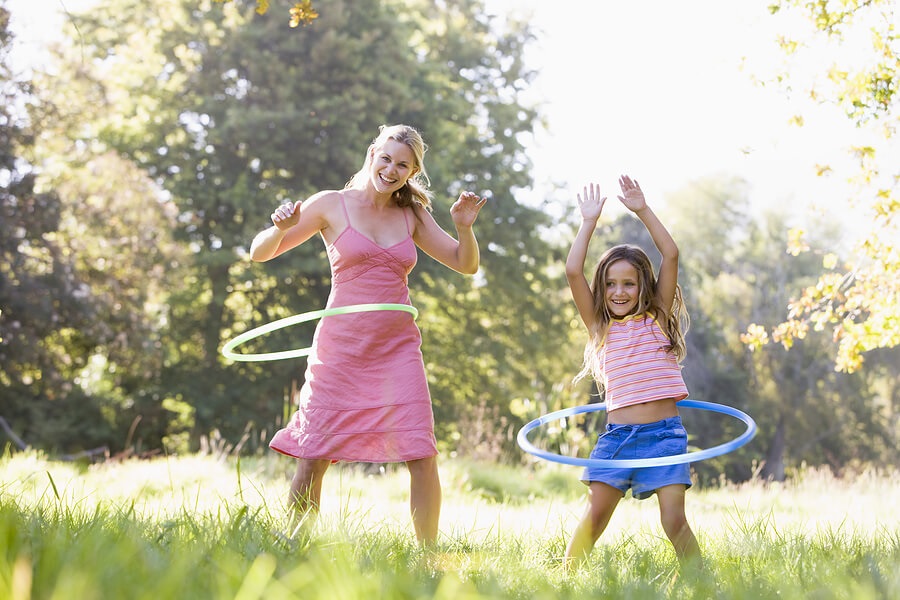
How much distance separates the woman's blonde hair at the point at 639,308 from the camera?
390 centimetres

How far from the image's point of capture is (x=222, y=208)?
1778cm

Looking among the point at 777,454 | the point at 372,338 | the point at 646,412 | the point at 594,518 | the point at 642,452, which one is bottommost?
the point at 777,454

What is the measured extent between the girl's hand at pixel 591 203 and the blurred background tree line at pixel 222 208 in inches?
321

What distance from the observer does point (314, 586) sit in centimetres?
203

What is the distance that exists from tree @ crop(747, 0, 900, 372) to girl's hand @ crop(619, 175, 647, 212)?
7.66 feet

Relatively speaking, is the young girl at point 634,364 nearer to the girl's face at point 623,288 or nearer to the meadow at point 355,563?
the girl's face at point 623,288

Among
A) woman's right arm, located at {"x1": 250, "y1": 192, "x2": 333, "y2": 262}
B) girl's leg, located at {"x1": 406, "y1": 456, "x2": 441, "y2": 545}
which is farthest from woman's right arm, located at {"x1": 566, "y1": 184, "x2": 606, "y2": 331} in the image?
woman's right arm, located at {"x1": 250, "y1": 192, "x2": 333, "y2": 262}

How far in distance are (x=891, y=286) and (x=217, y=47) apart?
1485 cm

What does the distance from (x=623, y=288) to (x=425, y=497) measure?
47.4 inches

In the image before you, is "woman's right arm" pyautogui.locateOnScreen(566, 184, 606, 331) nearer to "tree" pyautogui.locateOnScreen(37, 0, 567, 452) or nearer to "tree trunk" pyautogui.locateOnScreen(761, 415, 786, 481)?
"tree" pyautogui.locateOnScreen(37, 0, 567, 452)

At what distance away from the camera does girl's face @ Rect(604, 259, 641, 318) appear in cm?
388

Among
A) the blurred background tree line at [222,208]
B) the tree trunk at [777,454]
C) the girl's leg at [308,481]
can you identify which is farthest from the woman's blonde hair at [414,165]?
the tree trunk at [777,454]

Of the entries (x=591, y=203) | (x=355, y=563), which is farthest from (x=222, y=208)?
(x=355, y=563)

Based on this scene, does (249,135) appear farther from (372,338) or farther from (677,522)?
(677,522)
